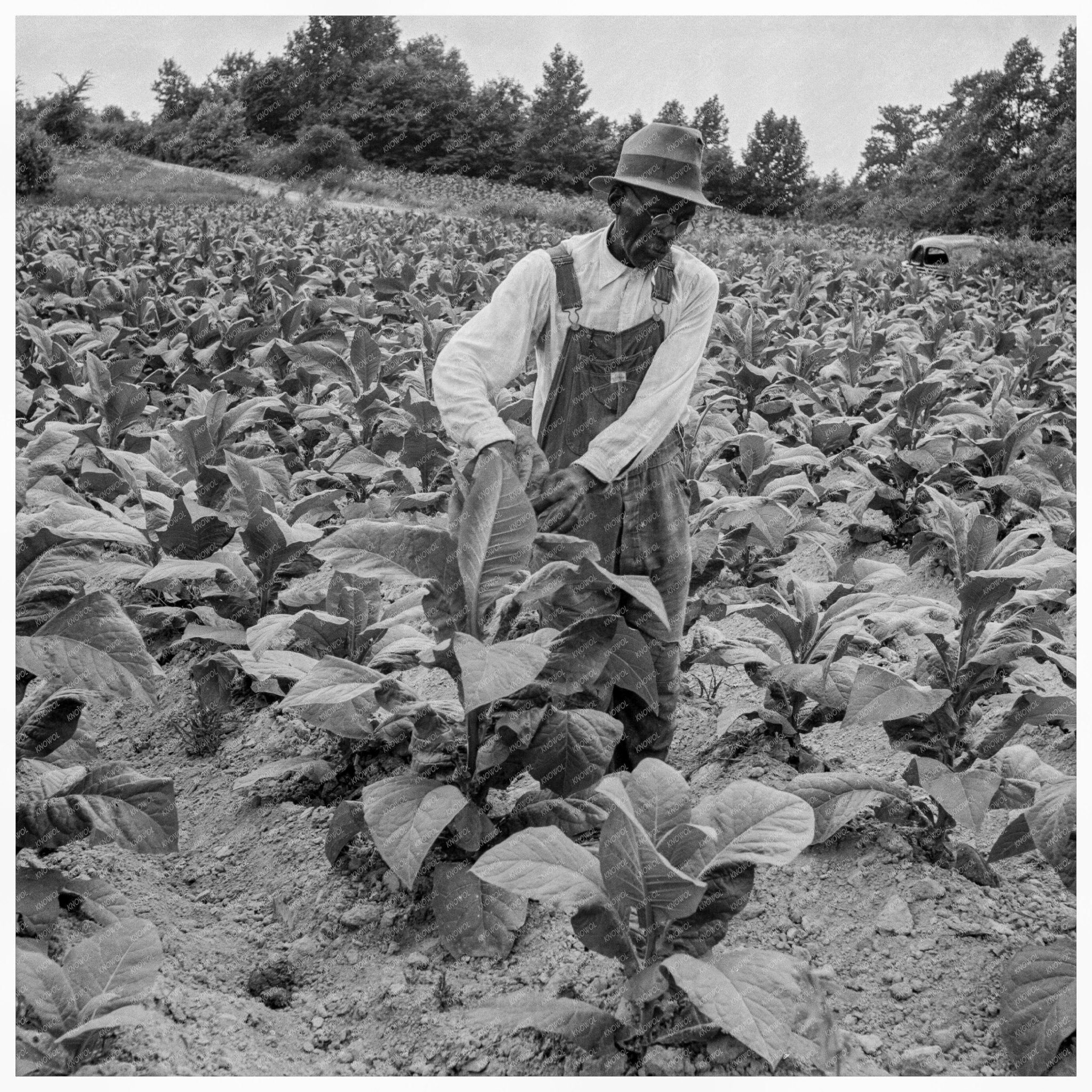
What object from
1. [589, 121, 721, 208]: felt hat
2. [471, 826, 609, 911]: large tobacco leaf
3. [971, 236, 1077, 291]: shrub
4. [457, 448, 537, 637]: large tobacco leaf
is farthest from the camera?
[971, 236, 1077, 291]: shrub

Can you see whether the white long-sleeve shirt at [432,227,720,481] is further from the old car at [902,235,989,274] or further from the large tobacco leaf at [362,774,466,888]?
the old car at [902,235,989,274]

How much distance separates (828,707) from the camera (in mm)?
3141

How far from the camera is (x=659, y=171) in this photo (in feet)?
9.25

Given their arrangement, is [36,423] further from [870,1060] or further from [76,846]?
[870,1060]

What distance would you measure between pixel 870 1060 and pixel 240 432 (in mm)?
4879

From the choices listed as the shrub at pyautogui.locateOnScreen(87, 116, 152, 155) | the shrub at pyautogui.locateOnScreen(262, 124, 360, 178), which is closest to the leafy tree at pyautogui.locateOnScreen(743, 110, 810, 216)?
the shrub at pyautogui.locateOnScreen(262, 124, 360, 178)

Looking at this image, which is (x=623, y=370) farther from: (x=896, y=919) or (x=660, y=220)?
(x=896, y=919)

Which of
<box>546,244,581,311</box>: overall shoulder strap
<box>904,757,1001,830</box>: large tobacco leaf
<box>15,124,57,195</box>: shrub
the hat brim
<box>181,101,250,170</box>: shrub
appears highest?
<box>181,101,250,170</box>: shrub

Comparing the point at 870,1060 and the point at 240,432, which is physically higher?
the point at 240,432

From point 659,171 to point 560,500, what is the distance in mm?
978

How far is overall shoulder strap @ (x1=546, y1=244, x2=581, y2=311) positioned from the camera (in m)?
2.94

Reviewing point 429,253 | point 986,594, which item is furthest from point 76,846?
point 429,253

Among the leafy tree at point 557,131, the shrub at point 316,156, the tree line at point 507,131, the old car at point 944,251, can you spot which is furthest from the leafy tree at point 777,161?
the old car at point 944,251
